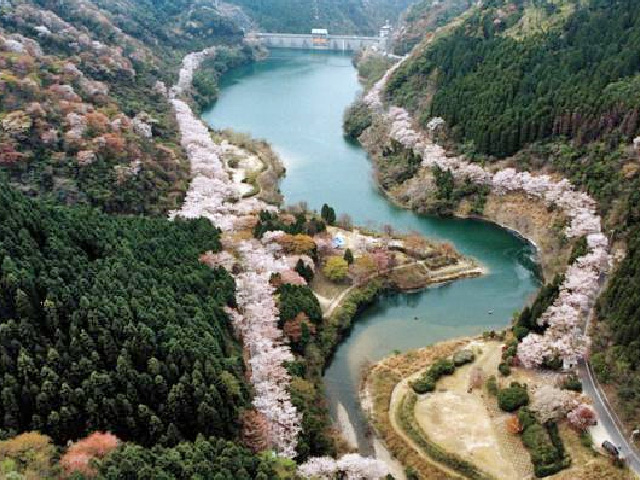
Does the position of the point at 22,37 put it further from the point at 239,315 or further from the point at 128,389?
the point at 128,389

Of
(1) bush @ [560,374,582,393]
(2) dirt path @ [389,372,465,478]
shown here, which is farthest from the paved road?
(2) dirt path @ [389,372,465,478]

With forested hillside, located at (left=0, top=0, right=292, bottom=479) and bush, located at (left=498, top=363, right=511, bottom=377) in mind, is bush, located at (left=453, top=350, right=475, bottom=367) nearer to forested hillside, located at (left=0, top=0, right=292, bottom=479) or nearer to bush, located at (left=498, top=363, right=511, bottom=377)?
bush, located at (left=498, top=363, right=511, bottom=377)

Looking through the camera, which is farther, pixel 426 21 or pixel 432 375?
pixel 426 21

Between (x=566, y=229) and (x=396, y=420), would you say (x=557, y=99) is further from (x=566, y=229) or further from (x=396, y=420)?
(x=396, y=420)

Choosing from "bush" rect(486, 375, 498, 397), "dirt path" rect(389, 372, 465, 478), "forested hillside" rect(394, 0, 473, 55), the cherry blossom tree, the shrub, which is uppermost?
"forested hillside" rect(394, 0, 473, 55)

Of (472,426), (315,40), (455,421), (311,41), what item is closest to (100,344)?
(455,421)

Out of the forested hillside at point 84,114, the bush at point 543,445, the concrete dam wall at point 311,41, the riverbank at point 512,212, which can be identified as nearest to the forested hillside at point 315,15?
the concrete dam wall at point 311,41
